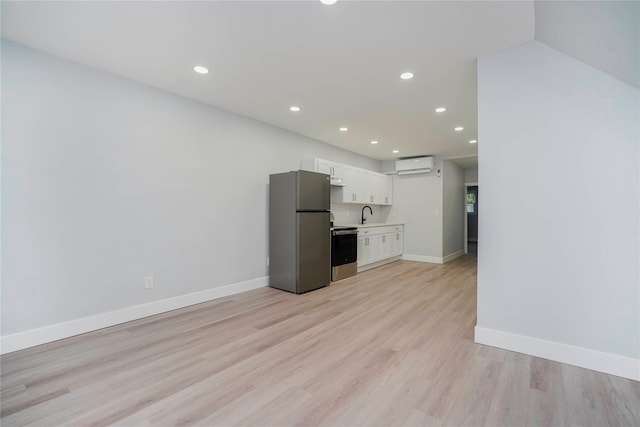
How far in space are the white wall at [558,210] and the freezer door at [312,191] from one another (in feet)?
7.52

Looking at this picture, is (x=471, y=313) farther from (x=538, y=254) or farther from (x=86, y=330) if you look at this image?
(x=86, y=330)

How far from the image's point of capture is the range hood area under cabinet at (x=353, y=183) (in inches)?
201

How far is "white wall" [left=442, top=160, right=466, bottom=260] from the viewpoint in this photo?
6.76 m

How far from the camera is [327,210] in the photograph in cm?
450

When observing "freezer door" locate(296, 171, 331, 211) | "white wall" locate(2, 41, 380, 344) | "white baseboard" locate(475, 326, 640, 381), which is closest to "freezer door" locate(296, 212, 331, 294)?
"freezer door" locate(296, 171, 331, 211)

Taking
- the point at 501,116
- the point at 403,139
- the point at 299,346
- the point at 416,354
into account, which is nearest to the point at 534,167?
the point at 501,116

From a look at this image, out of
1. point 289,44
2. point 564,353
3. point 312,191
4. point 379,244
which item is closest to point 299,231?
point 312,191

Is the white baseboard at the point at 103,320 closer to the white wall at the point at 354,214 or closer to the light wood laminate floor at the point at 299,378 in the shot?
the light wood laminate floor at the point at 299,378

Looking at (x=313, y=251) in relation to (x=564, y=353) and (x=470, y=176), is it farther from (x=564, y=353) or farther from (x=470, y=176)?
(x=470, y=176)

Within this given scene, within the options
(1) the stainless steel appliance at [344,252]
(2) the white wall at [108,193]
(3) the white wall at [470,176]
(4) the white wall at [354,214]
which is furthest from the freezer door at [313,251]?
(3) the white wall at [470,176]

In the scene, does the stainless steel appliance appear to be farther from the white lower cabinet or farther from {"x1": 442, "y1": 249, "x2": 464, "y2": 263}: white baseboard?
{"x1": 442, "y1": 249, "x2": 464, "y2": 263}: white baseboard

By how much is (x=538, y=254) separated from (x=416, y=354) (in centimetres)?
126

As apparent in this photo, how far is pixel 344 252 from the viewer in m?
4.96

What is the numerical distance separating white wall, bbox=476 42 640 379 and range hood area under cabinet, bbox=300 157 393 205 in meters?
2.96
